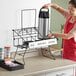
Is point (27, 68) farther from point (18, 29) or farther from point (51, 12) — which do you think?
point (51, 12)

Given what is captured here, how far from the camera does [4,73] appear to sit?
8.25 feet

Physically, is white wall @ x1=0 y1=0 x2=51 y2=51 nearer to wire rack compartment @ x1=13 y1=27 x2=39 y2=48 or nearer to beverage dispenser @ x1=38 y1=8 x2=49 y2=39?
wire rack compartment @ x1=13 y1=27 x2=39 y2=48

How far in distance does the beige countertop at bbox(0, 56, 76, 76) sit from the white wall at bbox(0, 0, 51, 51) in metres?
0.29

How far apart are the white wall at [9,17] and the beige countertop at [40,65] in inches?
11.6

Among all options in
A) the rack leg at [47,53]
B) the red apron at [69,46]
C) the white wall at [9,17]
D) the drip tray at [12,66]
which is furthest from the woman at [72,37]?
the drip tray at [12,66]

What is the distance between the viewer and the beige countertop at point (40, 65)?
254 centimetres

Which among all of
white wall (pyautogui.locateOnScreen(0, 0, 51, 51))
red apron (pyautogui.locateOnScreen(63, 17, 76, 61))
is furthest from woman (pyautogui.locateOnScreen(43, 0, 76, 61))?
white wall (pyautogui.locateOnScreen(0, 0, 51, 51))

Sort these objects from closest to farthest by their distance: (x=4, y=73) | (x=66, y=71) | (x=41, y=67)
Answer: (x=4, y=73), (x=41, y=67), (x=66, y=71)

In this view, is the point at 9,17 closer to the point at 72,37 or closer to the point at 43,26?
the point at 43,26

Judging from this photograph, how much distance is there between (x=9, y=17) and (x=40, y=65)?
61 cm

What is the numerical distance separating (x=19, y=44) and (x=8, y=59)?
325mm

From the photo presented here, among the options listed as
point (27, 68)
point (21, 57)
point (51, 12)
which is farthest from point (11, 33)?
point (51, 12)

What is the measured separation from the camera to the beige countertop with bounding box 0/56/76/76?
254 cm

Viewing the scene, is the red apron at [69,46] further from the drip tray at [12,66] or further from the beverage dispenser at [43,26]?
the drip tray at [12,66]
